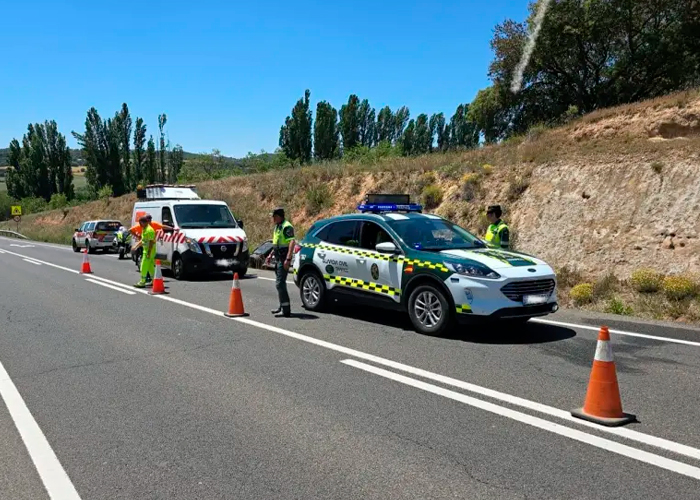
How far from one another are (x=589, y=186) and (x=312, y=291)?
956 centimetres

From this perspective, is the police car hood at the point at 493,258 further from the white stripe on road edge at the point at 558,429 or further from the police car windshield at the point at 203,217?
the police car windshield at the point at 203,217

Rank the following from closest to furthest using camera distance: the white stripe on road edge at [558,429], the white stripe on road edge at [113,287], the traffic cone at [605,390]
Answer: the white stripe on road edge at [558,429] → the traffic cone at [605,390] → the white stripe on road edge at [113,287]

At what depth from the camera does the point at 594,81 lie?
3259 cm

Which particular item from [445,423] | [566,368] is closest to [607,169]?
[566,368]

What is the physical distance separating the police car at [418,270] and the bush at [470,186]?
975 cm

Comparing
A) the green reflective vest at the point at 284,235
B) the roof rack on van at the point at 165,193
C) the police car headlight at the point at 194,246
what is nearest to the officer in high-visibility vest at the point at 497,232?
the green reflective vest at the point at 284,235

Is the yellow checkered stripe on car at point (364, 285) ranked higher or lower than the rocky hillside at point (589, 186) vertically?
lower

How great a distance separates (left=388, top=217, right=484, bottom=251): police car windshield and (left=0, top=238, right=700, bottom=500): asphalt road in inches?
50.3

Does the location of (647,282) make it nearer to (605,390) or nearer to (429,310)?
(429,310)

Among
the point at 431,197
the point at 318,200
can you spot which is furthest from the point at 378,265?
the point at 318,200

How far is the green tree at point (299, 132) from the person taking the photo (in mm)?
67688

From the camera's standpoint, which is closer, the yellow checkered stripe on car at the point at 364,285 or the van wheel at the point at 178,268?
the yellow checkered stripe on car at the point at 364,285

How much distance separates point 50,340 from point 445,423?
6225 mm

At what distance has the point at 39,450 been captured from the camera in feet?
14.3
